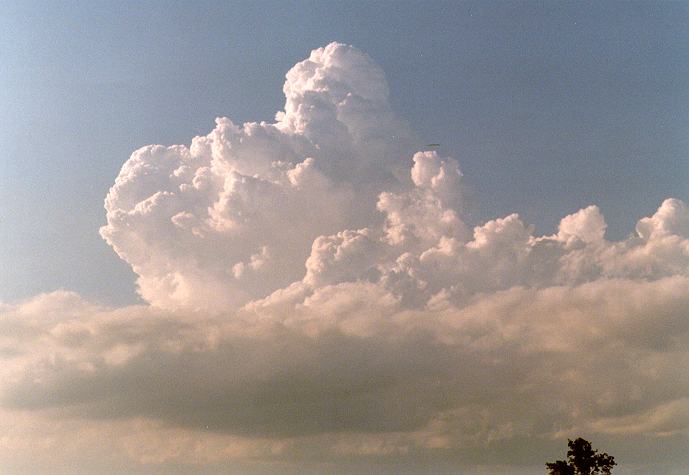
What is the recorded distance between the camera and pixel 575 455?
613ft

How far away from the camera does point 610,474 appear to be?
7377 inches

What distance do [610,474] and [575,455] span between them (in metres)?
6.05
